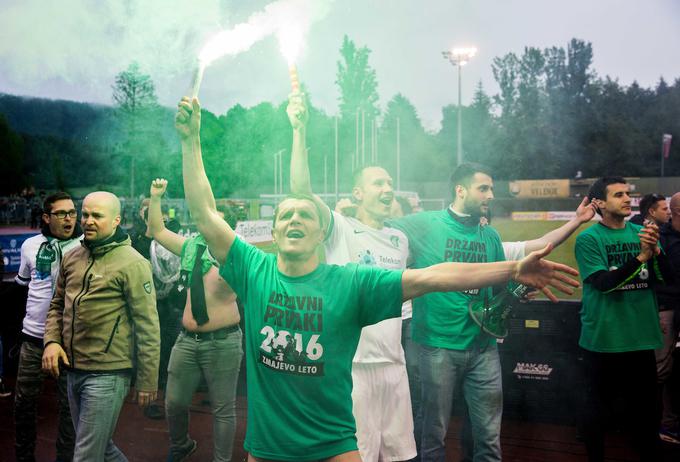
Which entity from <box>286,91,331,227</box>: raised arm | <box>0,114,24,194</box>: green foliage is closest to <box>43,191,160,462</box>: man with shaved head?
<box>286,91,331,227</box>: raised arm

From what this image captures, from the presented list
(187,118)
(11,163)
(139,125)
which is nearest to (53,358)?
(187,118)

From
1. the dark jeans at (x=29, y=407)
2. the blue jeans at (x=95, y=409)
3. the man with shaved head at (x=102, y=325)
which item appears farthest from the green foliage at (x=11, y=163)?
the blue jeans at (x=95, y=409)

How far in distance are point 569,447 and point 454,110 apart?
22.2 m

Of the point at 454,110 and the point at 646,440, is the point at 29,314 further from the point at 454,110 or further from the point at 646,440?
the point at 454,110

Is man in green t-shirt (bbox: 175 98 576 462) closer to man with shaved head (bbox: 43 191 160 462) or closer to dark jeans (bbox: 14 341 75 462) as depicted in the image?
man with shaved head (bbox: 43 191 160 462)

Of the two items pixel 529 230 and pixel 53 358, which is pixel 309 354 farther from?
pixel 529 230

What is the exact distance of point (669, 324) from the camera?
4312 millimetres

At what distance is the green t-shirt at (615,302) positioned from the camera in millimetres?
3402

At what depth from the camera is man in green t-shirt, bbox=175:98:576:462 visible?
1991 mm

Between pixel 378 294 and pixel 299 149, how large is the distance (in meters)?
1.04

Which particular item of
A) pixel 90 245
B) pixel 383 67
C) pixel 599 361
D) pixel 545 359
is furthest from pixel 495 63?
pixel 90 245

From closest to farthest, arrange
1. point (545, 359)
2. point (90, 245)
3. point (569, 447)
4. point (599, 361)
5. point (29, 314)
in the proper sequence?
1. point (90, 245)
2. point (599, 361)
3. point (29, 314)
4. point (569, 447)
5. point (545, 359)

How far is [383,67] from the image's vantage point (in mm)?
6145

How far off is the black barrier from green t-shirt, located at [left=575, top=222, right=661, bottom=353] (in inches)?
44.1
